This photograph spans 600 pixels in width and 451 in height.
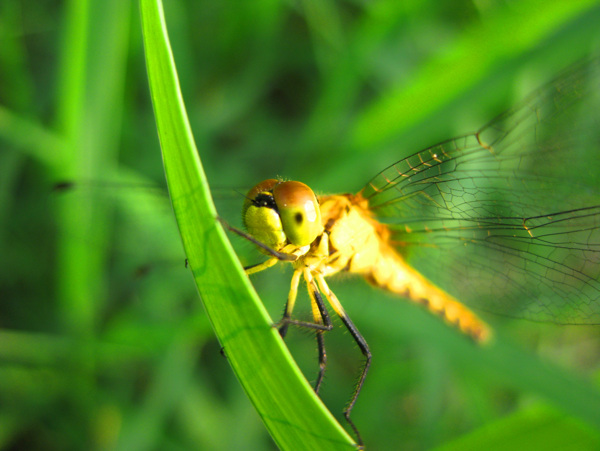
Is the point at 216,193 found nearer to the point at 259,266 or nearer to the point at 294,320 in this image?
the point at 259,266

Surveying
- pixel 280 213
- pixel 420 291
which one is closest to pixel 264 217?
pixel 280 213

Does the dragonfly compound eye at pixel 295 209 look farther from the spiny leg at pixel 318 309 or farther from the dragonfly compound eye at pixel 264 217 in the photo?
the spiny leg at pixel 318 309

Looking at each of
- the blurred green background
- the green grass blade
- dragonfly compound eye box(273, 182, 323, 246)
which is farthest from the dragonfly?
the green grass blade

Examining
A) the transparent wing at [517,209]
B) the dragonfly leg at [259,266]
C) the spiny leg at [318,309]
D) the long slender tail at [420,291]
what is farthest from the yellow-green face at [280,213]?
the long slender tail at [420,291]

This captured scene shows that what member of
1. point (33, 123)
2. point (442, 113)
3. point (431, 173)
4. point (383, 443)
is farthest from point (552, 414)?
point (33, 123)

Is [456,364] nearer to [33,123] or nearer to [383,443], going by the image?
[383,443]

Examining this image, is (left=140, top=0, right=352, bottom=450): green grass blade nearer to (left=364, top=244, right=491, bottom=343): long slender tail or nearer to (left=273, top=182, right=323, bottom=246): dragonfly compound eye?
(left=273, top=182, right=323, bottom=246): dragonfly compound eye
